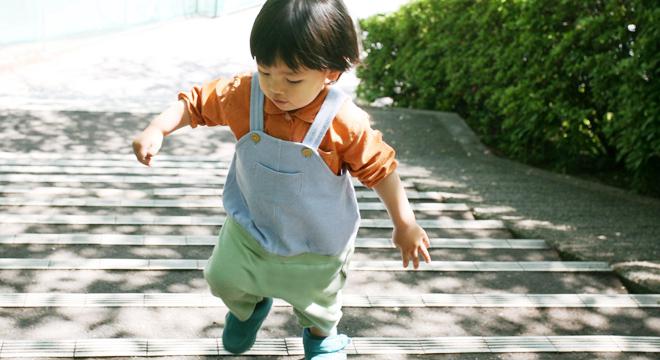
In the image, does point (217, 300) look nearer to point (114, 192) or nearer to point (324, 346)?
point (324, 346)

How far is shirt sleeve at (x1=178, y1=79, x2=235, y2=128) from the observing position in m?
2.99

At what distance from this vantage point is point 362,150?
2.91m

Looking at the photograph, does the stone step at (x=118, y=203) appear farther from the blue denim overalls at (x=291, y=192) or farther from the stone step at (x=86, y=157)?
the blue denim overalls at (x=291, y=192)

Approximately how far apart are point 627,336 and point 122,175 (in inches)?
164

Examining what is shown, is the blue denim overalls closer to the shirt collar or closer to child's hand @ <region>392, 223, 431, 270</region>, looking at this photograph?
the shirt collar

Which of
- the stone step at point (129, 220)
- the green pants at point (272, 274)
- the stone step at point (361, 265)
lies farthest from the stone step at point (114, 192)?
the green pants at point (272, 274)

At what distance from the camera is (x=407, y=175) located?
7637 millimetres

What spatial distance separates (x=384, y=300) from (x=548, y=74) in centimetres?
488

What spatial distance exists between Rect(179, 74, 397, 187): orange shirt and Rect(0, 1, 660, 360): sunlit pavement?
91 centimetres

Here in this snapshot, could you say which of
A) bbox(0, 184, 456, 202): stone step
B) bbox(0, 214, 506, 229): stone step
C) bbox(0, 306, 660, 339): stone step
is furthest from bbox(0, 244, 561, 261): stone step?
bbox(0, 184, 456, 202): stone step

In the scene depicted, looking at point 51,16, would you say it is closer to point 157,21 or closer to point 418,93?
point 157,21

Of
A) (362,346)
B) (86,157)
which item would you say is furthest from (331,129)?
(86,157)

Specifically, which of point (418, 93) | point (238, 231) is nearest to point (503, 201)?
point (238, 231)

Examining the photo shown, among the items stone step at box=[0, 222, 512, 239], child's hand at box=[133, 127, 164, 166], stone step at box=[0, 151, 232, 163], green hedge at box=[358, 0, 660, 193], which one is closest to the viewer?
child's hand at box=[133, 127, 164, 166]
